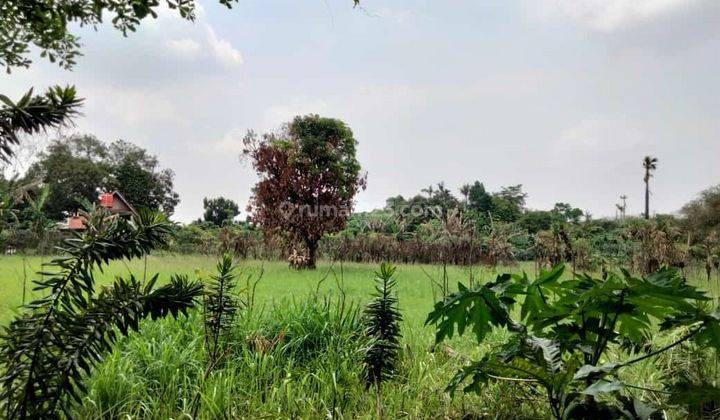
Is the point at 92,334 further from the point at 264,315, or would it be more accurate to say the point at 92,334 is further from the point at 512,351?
the point at 264,315

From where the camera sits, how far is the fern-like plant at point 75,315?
1.19m

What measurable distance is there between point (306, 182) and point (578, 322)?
13324 mm

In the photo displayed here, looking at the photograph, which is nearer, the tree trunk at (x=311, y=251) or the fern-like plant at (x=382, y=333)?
the fern-like plant at (x=382, y=333)

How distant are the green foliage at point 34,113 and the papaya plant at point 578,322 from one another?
1178 mm

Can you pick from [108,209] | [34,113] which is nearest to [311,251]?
[108,209]

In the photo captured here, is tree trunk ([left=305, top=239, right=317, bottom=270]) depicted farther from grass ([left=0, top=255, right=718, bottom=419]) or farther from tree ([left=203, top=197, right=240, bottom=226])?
grass ([left=0, top=255, right=718, bottom=419])

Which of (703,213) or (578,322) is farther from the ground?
(703,213)

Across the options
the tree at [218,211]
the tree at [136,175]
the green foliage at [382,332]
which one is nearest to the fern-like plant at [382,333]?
the green foliage at [382,332]

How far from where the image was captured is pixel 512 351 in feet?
4.98

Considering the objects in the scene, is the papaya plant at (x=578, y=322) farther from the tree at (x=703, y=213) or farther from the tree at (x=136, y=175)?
the tree at (x=703, y=213)

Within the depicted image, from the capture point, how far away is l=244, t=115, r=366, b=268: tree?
14.4 meters

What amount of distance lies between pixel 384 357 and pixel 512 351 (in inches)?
18.5

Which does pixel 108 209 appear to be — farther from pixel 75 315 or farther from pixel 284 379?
pixel 284 379

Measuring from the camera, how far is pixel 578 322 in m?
1.43
